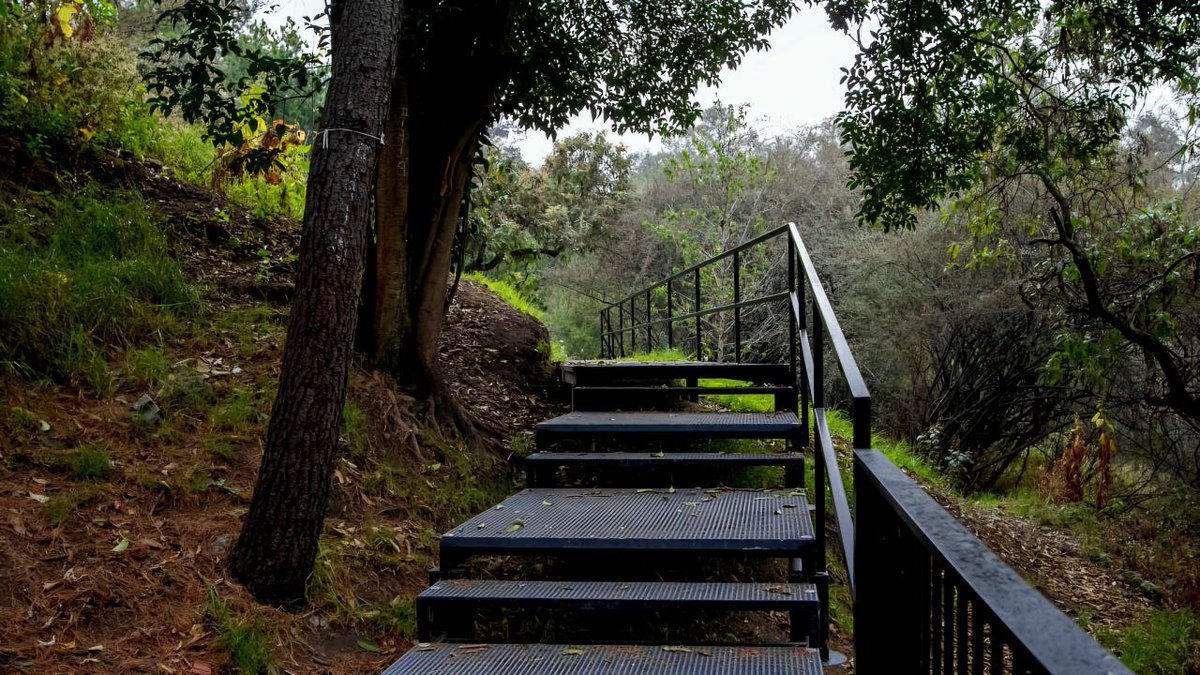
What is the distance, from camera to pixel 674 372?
554cm

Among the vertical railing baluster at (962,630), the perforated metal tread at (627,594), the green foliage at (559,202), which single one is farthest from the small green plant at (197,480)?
the green foliage at (559,202)

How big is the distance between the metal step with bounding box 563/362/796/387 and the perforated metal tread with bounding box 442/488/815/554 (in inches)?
60.9

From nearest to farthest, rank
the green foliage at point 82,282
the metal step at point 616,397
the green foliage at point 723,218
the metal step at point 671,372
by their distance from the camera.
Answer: the green foliage at point 82,282
the metal step at point 671,372
the metal step at point 616,397
the green foliage at point 723,218

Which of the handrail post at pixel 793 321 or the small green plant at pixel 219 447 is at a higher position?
the handrail post at pixel 793 321

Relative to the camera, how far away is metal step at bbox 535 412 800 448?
14.3ft

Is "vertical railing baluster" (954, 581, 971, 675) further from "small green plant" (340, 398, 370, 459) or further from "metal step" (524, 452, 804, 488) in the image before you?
"small green plant" (340, 398, 370, 459)

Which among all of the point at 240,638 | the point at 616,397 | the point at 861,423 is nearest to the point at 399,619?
the point at 240,638

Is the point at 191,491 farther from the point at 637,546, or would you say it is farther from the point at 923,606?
the point at 923,606

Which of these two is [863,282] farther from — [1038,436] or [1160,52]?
[1160,52]

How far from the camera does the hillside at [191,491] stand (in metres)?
2.79

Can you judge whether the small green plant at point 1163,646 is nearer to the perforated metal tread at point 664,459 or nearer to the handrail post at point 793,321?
the handrail post at point 793,321

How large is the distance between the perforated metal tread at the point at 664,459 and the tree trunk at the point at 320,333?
1366 millimetres

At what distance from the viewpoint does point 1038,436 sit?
12.2m

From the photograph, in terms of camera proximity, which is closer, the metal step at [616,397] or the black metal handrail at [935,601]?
the black metal handrail at [935,601]
